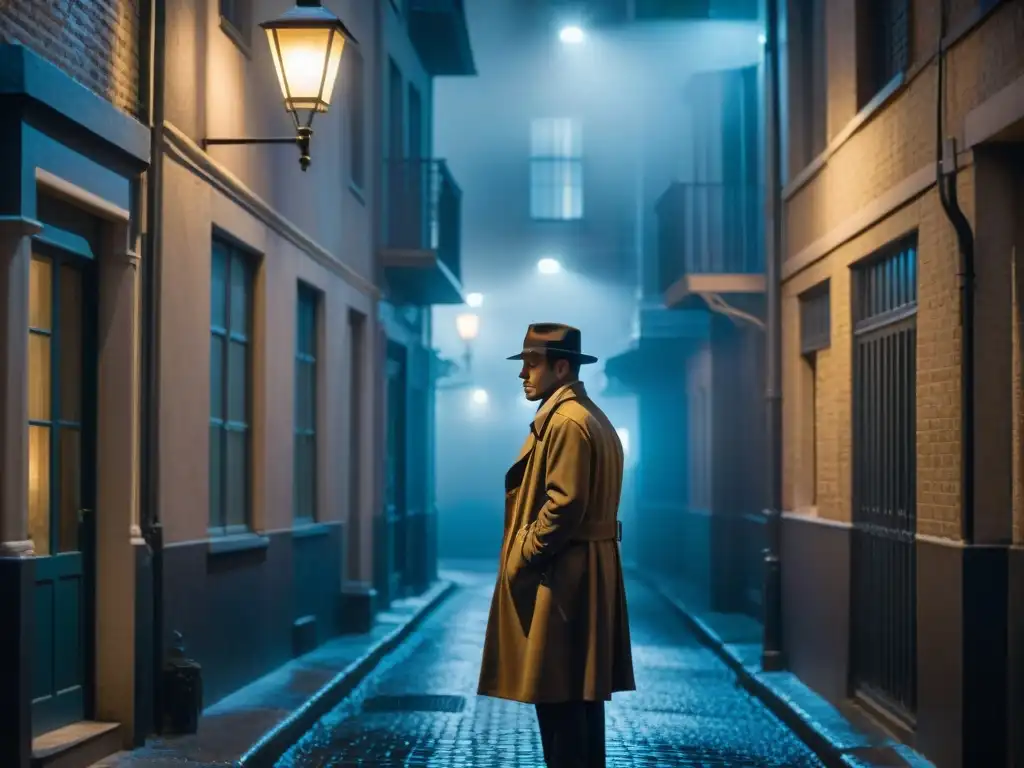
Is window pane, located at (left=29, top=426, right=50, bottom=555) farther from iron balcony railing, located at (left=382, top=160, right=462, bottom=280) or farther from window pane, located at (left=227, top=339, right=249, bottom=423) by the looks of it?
iron balcony railing, located at (left=382, top=160, right=462, bottom=280)

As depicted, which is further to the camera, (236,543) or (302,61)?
(236,543)

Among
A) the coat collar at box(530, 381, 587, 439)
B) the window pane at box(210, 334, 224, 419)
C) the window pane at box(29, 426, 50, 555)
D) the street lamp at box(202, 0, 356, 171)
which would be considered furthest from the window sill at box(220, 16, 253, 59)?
the coat collar at box(530, 381, 587, 439)

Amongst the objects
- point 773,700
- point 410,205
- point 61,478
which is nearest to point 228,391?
point 61,478

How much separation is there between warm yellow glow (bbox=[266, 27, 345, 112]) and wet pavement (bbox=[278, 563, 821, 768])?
377cm

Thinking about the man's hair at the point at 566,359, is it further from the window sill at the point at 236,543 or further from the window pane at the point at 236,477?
the window pane at the point at 236,477

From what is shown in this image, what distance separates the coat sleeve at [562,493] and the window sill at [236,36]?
556cm

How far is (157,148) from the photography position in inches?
359

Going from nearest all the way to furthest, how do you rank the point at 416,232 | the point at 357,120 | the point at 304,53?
the point at 304,53, the point at 357,120, the point at 416,232

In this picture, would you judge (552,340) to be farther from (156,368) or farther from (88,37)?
(156,368)

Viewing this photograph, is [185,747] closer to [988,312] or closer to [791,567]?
[988,312]

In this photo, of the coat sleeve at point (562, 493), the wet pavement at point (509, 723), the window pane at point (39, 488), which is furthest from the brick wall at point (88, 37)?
the wet pavement at point (509, 723)

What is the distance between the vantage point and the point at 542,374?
6.68 metres

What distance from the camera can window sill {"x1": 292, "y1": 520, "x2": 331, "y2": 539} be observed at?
1340cm

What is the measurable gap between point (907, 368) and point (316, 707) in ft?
14.3
